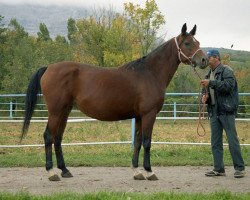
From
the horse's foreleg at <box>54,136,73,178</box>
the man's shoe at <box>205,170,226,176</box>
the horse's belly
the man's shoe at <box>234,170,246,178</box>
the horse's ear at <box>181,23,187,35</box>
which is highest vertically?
the horse's ear at <box>181,23,187,35</box>

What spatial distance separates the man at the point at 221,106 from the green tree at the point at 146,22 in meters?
22.9

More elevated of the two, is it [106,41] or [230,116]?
[106,41]

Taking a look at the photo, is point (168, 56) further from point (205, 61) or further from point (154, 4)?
point (154, 4)

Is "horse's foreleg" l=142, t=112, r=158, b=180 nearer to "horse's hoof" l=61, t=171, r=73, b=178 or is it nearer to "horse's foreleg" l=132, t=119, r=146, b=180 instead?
"horse's foreleg" l=132, t=119, r=146, b=180

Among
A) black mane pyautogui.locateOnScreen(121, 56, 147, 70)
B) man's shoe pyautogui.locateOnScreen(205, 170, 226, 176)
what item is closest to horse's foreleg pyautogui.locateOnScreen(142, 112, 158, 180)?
black mane pyautogui.locateOnScreen(121, 56, 147, 70)

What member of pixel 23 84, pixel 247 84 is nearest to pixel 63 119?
pixel 23 84

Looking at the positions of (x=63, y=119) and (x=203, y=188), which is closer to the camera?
(x=203, y=188)

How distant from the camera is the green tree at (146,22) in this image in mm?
30359

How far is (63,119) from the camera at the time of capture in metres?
7.25

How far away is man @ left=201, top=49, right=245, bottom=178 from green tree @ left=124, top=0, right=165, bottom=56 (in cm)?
2288

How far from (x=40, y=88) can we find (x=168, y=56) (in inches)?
92.9

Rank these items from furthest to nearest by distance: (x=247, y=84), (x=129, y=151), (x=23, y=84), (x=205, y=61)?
(x=247, y=84) → (x=23, y=84) → (x=129, y=151) → (x=205, y=61)

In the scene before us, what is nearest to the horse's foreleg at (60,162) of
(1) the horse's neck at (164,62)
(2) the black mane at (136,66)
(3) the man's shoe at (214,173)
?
(2) the black mane at (136,66)

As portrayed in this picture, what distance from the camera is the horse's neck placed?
7.16m
